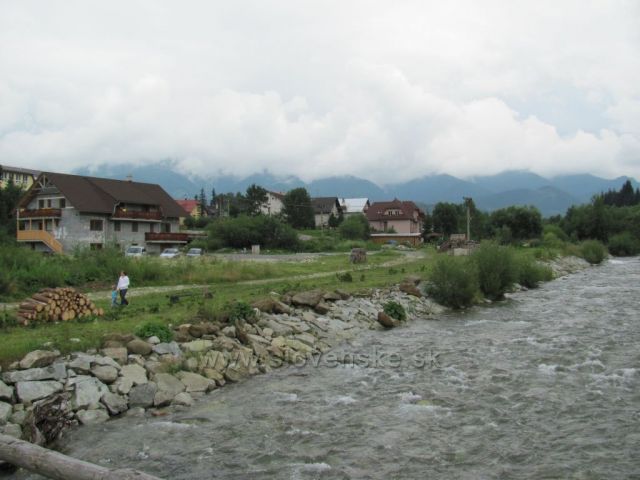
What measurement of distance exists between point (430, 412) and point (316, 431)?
116 inches

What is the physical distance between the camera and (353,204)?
166 m

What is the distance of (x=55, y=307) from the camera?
19.7 m

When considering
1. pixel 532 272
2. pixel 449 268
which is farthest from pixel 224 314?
pixel 532 272

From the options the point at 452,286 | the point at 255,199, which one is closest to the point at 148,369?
the point at 452,286

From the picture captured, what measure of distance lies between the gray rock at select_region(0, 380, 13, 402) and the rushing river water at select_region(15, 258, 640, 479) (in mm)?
1905

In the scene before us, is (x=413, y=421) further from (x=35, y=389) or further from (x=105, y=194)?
(x=105, y=194)

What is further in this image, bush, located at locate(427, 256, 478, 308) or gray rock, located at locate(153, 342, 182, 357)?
bush, located at locate(427, 256, 478, 308)

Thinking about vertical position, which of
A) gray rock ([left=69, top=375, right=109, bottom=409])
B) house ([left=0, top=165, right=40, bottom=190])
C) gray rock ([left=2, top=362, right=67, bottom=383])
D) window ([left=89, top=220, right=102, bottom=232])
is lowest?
gray rock ([left=69, top=375, right=109, bottom=409])

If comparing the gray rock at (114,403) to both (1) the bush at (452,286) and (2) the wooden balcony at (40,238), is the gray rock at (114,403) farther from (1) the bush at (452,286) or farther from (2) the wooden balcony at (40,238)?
(2) the wooden balcony at (40,238)

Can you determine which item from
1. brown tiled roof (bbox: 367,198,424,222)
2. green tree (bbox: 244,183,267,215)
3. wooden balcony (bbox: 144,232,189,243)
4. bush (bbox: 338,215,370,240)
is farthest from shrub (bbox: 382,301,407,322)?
green tree (bbox: 244,183,267,215)

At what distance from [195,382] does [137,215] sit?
202 feet

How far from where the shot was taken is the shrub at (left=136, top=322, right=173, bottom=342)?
17266 millimetres

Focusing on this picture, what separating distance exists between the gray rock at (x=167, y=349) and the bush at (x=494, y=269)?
23.0 metres

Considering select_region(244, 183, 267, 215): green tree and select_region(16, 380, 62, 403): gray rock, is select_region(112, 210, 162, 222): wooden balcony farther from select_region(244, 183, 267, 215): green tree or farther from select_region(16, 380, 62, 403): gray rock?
select_region(244, 183, 267, 215): green tree
